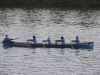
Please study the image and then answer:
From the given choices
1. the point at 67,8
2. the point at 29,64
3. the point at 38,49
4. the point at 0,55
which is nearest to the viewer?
the point at 29,64

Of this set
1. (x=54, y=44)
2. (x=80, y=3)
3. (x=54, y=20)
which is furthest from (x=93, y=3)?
(x=54, y=44)

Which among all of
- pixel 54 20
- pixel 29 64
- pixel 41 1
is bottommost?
pixel 29 64

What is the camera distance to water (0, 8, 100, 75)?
158 feet

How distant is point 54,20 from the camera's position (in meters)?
89.9

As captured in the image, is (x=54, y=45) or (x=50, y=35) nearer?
(x=54, y=45)

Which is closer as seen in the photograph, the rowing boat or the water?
the water

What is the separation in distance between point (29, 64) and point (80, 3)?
66.2 metres

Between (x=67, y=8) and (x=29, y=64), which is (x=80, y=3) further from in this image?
(x=29, y=64)

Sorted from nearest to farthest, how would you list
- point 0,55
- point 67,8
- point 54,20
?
point 0,55 → point 54,20 → point 67,8

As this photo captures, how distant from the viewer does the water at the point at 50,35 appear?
48.1 metres

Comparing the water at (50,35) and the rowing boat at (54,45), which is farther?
the rowing boat at (54,45)

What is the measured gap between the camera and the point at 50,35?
233 feet

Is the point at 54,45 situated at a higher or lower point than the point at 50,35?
lower

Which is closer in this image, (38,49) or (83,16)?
(38,49)
